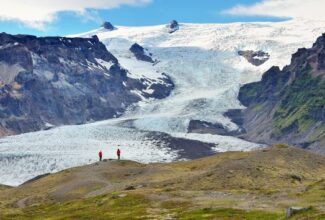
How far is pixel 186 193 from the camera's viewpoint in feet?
245

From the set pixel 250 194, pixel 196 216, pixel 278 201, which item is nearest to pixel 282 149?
pixel 250 194

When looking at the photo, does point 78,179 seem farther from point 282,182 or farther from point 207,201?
point 207,201

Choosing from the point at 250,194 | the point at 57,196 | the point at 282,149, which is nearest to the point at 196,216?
the point at 250,194

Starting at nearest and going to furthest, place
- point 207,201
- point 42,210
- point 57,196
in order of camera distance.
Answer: point 207,201 < point 42,210 < point 57,196

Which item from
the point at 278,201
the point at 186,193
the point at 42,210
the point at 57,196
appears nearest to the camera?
the point at 278,201

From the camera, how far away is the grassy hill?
58.2 metres

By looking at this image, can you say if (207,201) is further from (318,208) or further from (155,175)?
(155,175)

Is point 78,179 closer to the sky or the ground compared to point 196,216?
closer to the ground

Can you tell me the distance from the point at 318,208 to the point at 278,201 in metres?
12.6

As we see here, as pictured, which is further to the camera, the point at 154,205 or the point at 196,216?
the point at 154,205

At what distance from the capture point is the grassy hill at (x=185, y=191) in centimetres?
5816

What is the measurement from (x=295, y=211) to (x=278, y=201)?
15004 mm

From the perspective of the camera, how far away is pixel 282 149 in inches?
4432

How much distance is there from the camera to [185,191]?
254ft
